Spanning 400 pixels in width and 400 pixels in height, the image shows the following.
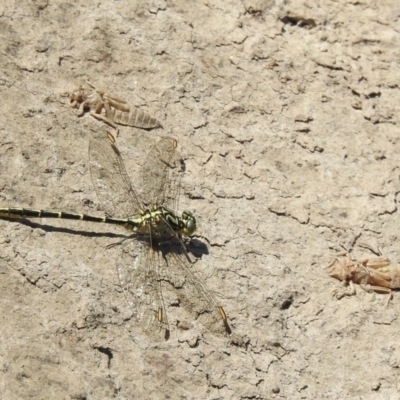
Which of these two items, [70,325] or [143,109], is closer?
[70,325]

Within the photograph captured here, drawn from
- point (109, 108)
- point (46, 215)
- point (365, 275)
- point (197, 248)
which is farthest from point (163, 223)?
point (365, 275)

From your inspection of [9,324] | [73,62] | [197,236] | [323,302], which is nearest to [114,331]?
[9,324]

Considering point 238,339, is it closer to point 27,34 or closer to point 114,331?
point 114,331

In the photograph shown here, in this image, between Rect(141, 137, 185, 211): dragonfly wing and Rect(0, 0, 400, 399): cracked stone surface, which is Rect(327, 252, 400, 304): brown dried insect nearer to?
Rect(0, 0, 400, 399): cracked stone surface

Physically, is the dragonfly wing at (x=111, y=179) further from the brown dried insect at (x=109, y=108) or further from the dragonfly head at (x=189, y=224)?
the dragonfly head at (x=189, y=224)

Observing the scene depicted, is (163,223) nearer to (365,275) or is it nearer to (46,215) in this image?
(46,215)

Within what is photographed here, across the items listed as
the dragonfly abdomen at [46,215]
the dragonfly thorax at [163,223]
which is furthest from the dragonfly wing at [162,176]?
the dragonfly abdomen at [46,215]
